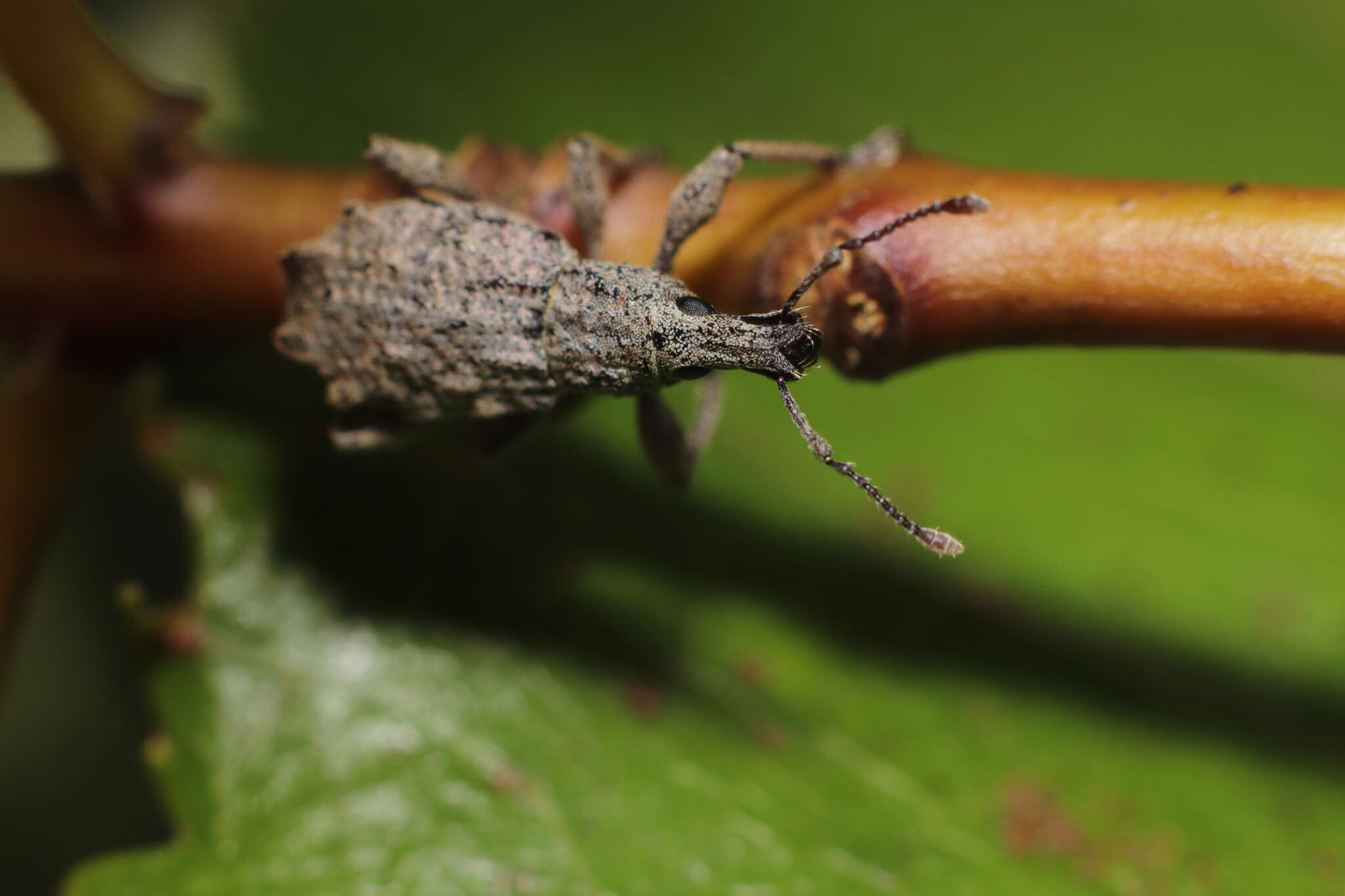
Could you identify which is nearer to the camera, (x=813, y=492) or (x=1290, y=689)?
(x=1290, y=689)

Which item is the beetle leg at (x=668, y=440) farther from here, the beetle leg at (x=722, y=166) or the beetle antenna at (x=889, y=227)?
the beetle antenna at (x=889, y=227)

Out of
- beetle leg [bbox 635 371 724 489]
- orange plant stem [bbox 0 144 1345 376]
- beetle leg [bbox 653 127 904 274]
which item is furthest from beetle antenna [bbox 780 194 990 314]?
beetle leg [bbox 635 371 724 489]

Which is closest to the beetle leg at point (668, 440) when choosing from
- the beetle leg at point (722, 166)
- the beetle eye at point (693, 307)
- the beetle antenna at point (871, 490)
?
the beetle eye at point (693, 307)

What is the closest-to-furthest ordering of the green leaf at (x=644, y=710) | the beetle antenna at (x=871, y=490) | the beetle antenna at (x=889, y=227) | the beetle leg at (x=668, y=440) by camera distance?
the beetle antenna at (x=889, y=227) → the beetle antenna at (x=871, y=490) → the green leaf at (x=644, y=710) → the beetle leg at (x=668, y=440)

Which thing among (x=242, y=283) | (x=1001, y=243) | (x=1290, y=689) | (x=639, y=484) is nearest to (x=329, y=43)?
(x=242, y=283)

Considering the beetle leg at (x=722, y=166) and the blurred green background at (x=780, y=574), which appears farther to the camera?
the blurred green background at (x=780, y=574)

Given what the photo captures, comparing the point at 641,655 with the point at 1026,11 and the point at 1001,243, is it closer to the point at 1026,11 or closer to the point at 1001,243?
the point at 1001,243

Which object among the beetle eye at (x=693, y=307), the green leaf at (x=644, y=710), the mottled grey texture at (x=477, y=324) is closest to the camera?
the green leaf at (x=644, y=710)

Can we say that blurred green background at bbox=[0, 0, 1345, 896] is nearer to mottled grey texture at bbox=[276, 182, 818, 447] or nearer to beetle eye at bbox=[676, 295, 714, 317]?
mottled grey texture at bbox=[276, 182, 818, 447]

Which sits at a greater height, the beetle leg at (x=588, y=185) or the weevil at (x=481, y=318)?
the beetle leg at (x=588, y=185)
